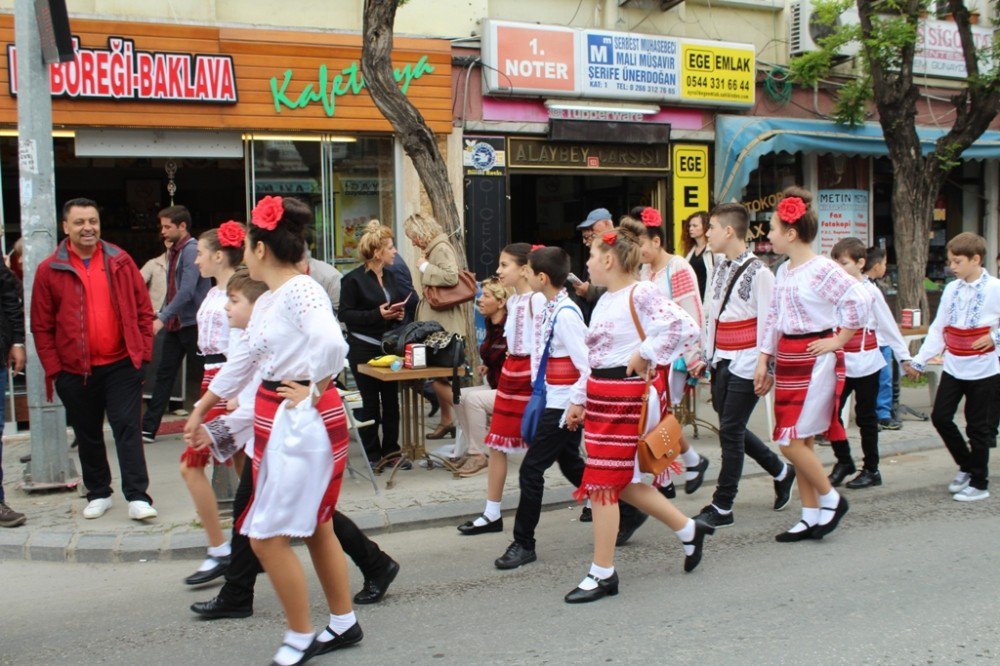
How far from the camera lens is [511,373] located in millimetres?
6082

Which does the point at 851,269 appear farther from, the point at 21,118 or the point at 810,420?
the point at 21,118

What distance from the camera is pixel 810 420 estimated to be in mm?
5750

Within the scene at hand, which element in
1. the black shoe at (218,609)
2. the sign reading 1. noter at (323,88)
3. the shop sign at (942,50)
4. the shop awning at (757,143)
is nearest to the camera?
the black shoe at (218,609)

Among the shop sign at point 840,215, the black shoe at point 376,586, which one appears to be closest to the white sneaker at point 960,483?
the black shoe at point 376,586

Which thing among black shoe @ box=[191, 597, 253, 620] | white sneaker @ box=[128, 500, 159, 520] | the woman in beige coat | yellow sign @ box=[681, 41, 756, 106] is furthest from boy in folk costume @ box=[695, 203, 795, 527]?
yellow sign @ box=[681, 41, 756, 106]

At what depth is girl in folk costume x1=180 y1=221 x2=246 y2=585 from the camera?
521cm

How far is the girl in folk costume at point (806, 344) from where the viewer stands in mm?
5629

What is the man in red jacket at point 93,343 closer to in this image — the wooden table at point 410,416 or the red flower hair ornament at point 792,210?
the wooden table at point 410,416

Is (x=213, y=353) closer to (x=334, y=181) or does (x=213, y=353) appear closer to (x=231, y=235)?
(x=231, y=235)

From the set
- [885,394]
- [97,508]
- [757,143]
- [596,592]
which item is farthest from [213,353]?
[757,143]

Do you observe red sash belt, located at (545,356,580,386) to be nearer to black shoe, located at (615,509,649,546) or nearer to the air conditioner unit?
black shoe, located at (615,509,649,546)

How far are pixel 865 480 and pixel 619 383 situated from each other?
3293 mm

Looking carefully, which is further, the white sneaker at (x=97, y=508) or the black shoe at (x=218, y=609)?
the white sneaker at (x=97, y=508)

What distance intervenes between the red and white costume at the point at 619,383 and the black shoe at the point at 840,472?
2935mm
